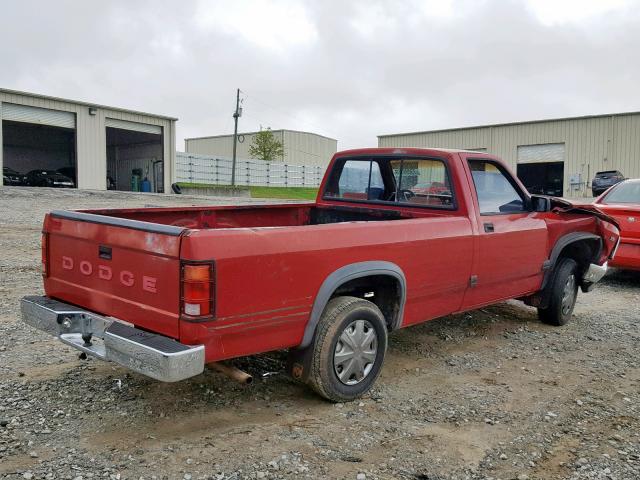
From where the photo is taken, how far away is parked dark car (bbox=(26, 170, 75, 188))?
97.3ft

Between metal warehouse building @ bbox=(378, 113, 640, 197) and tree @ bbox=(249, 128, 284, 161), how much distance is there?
19463mm

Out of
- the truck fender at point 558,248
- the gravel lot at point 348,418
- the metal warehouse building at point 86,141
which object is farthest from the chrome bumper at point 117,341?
the metal warehouse building at point 86,141

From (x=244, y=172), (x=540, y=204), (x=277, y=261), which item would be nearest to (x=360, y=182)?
(x=540, y=204)

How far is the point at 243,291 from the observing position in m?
3.25

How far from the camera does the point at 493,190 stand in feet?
17.2

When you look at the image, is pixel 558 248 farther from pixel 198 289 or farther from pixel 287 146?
pixel 287 146

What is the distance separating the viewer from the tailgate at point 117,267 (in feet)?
10.6

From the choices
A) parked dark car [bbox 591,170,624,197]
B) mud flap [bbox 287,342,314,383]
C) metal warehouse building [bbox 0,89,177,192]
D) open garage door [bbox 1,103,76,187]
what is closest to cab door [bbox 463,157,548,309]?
mud flap [bbox 287,342,314,383]

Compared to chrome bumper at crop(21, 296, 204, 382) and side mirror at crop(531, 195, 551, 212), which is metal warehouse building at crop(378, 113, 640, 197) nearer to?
side mirror at crop(531, 195, 551, 212)

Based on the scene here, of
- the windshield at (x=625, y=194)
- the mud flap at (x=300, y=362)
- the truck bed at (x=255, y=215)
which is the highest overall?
the windshield at (x=625, y=194)

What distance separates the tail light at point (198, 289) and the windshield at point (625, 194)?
25.3 ft

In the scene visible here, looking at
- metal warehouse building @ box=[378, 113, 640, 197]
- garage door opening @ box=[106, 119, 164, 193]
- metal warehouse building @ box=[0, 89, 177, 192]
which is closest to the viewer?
metal warehouse building @ box=[0, 89, 177, 192]

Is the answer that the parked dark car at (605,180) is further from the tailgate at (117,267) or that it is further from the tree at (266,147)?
the tree at (266,147)

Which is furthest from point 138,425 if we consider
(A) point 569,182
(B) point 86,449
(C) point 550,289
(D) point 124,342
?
(A) point 569,182
